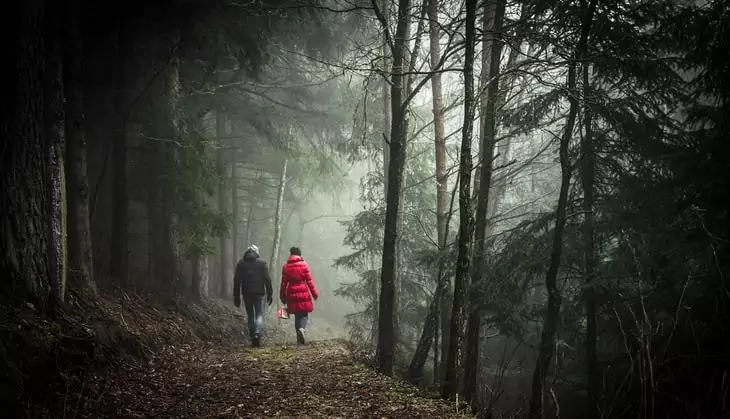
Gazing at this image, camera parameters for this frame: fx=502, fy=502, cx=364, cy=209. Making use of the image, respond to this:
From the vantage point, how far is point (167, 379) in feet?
22.1

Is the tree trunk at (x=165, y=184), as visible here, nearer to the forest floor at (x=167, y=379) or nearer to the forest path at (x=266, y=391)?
the forest floor at (x=167, y=379)

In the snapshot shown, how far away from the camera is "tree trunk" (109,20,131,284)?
10.8 m

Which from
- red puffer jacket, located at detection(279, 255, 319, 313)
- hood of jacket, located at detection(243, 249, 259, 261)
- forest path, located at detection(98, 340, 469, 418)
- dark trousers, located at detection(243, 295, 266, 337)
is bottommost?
forest path, located at detection(98, 340, 469, 418)

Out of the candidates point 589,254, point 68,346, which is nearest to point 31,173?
point 68,346

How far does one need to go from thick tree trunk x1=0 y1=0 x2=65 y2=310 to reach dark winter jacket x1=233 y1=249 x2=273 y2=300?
478cm

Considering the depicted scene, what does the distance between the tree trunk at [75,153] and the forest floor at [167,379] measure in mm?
876

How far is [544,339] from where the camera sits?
8805 millimetres

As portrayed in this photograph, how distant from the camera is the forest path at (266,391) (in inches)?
208

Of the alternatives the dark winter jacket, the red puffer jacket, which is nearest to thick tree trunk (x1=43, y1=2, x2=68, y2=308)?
the dark winter jacket

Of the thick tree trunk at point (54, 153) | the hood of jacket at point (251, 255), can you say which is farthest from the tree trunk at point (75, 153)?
the hood of jacket at point (251, 255)

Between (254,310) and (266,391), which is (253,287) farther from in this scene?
(266,391)

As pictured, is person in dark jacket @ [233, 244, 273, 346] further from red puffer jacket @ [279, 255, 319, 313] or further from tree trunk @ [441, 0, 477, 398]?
tree trunk @ [441, 0, 477, 398]

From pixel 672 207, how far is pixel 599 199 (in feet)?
5.21

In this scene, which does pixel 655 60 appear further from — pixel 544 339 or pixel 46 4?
pixel 46 4
